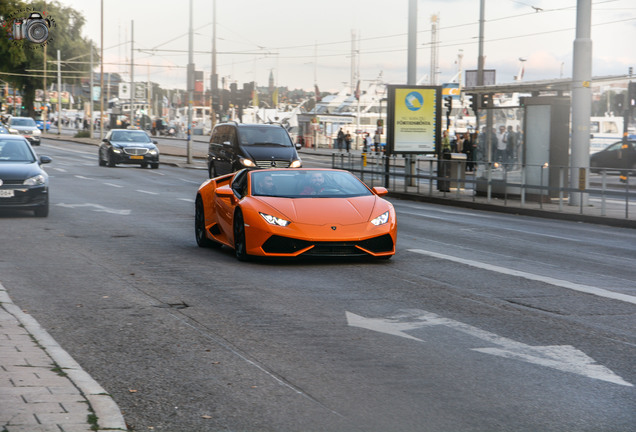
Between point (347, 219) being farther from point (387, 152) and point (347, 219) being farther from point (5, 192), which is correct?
point (387, 152)

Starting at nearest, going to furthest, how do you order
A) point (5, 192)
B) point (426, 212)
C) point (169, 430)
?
point (169, 430), point (5, 192), point (426, 212)

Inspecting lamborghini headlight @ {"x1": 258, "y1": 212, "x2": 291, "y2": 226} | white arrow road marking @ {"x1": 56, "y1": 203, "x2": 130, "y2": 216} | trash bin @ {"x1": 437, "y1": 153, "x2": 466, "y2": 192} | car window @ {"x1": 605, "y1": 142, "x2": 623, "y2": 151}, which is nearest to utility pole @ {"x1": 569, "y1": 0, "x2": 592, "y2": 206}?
trash bin @ {"x1": 437, "y1": 153, "x2": 466, "y2": 192}

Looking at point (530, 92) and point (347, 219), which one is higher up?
point (530, 92)

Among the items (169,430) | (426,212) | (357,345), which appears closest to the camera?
(169,430)

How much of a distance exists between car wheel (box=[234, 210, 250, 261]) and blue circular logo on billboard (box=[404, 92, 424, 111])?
64.0 ft

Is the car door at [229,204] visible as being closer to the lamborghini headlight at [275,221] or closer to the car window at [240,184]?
the car window at [240,184]

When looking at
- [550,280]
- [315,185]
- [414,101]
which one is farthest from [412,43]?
[550,280]

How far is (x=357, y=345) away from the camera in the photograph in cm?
713

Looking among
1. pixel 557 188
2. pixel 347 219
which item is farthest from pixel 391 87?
pixel 347 219

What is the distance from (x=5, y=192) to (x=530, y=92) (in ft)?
46.1

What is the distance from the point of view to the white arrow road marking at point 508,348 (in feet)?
21.0

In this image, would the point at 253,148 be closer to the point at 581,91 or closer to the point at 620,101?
the point at 581,91

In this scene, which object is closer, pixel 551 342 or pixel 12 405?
pixel 12 405

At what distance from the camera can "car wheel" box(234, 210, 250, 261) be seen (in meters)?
11.8
